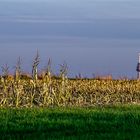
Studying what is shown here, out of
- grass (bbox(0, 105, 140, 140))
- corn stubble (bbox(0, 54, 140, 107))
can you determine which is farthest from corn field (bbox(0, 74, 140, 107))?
grass (bbox(0, 105, 140, 140))

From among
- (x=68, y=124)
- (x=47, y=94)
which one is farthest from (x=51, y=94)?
(x=68, y=124)

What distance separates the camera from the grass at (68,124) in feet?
49.1

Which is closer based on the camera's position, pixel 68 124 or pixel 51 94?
pixel 68 124

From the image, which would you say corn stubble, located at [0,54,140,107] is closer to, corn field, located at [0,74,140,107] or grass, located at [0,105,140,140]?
corn field, located at [0,74,140,107]

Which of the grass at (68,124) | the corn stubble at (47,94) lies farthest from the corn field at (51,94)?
the grass at (68,124)

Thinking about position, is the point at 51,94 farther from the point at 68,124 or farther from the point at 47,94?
the point at 68,124

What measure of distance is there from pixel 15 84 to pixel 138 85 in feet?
36.1

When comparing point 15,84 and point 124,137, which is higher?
point 15,84

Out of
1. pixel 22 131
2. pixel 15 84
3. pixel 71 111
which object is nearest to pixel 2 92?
pixel 15 84

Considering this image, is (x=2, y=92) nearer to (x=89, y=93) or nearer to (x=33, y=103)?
(x=33, y=103)

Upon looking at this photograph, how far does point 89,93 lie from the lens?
29.2m

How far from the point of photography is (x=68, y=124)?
1686 centimetres

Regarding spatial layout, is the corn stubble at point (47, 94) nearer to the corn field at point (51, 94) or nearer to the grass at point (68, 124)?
the corn field at point (51, 94)

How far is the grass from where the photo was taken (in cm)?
1497
